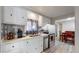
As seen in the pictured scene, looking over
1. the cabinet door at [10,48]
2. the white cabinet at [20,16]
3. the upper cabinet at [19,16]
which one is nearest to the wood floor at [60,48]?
the upper cabinet at [19,16]

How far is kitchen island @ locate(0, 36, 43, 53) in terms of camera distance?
5.07 feet

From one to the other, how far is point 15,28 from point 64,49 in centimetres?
94

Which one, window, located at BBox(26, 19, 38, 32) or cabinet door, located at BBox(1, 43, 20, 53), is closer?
cabinet door, located at BBox(1, 43, 20, 53)

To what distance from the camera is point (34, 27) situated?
1.71m

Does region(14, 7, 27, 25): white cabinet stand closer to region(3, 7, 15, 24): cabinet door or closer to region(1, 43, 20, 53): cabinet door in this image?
region(3, 7, 15, 24): cabinet door

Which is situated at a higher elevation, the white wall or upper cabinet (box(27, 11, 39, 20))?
upper cabinet (box(27, 11, 39, 20))

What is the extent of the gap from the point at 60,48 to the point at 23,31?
2.38ft

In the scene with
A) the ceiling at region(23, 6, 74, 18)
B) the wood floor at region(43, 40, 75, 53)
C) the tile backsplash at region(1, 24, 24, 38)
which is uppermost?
the ceiling at region(23, 6, 74, 18)

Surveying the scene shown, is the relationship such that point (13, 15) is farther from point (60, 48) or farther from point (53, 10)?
point (60, 48)

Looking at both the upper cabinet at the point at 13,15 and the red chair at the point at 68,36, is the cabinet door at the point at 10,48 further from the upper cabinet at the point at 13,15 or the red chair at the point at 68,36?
the red chair at the point at 68,36

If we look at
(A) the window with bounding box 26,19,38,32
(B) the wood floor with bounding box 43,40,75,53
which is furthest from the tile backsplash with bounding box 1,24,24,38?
(B) the wood floor with bounding box 43,40,75,53
